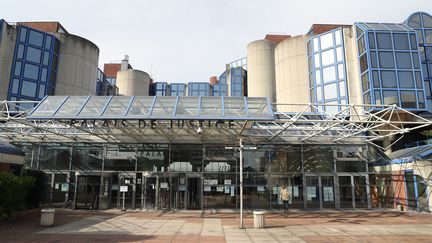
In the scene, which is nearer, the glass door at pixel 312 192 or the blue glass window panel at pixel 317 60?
the glass door at pixel 312 192

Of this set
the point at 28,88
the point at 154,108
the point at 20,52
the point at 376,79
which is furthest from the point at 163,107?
the point at 20,52

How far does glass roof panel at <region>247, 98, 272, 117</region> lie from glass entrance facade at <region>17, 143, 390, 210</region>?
6755 millimetres

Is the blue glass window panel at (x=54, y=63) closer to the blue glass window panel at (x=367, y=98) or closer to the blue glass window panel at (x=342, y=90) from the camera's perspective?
the blue glass window panel at (x=342, y=90)

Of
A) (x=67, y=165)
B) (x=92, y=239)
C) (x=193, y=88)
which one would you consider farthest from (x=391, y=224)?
(x=193, y=88)

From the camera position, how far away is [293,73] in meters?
37.4

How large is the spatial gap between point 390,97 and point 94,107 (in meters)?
22.9

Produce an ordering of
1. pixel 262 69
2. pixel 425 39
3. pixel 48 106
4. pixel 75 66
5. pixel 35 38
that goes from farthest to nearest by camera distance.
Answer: pixel 262 69, pixel 75 66, pixel 35 38, pixel 425 39, pixel 48 106

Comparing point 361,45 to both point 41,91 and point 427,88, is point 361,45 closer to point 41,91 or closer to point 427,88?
point 427,88

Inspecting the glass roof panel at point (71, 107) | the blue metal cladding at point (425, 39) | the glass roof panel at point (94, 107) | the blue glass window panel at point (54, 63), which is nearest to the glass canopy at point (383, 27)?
the blue metal cladding at point (425, 39)

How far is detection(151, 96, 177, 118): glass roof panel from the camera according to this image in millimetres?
15081

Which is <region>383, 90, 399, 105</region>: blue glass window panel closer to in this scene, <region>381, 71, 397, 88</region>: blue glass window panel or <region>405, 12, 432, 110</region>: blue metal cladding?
<region>381, 71, 397, 88</region>: blue glass window panel

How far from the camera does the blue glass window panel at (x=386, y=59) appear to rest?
1082 inches

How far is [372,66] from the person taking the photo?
90.1 feet

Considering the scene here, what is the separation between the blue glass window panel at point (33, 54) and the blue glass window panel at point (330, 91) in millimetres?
30782
